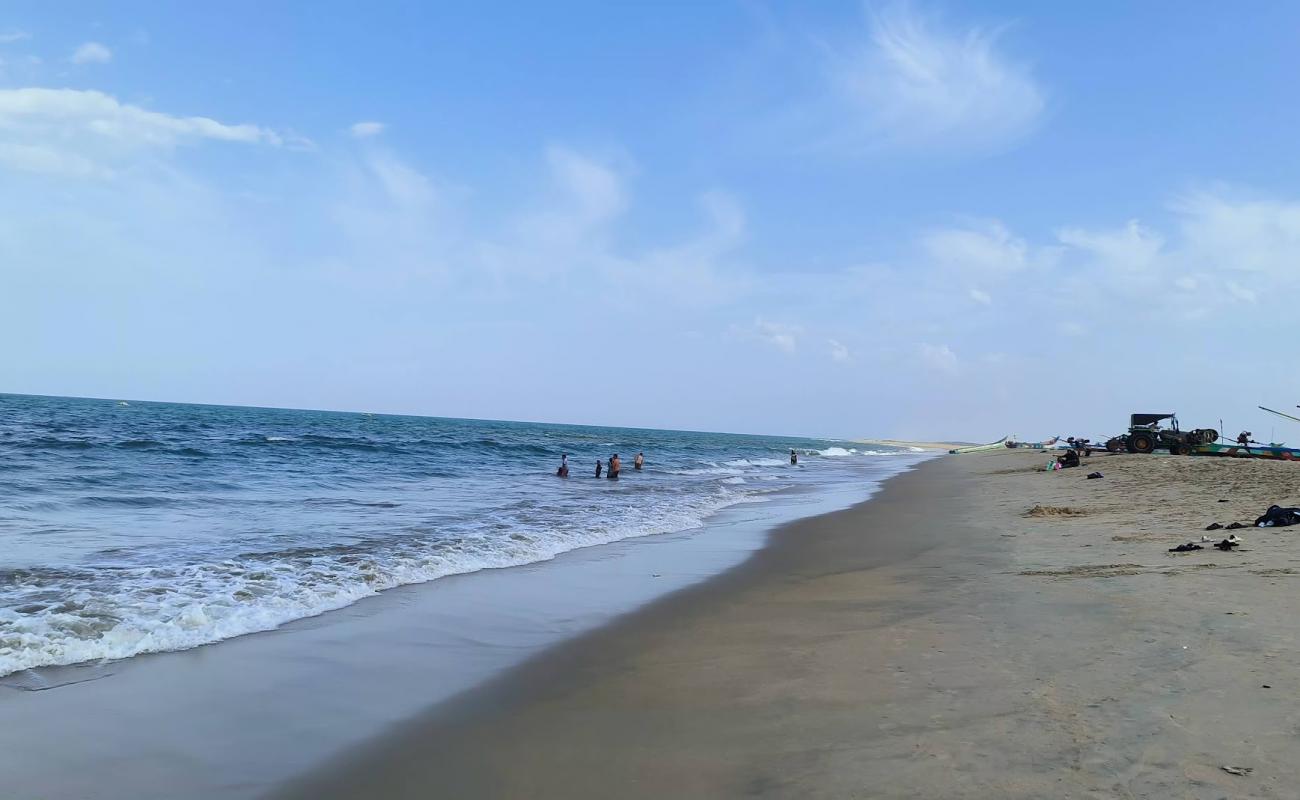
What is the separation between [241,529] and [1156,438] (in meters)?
39.7

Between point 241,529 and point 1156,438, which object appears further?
point 1156,438

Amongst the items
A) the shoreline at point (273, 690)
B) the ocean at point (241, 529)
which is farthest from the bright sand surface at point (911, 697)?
the ocean at point (241, 529)

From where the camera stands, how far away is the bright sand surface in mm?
3680

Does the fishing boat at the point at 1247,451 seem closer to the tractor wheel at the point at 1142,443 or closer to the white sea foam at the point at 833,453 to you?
the tractor wheel at the point at 1142,443

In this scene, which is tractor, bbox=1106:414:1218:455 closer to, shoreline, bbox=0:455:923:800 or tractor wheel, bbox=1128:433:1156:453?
tractor wheel, bbox=1128:433:1156:453

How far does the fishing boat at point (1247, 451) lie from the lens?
3275 centimetres

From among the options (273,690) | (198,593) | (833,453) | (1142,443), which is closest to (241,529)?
(198,593)

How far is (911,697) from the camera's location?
476 cm

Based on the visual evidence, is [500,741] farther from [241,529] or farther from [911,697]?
[241,529]

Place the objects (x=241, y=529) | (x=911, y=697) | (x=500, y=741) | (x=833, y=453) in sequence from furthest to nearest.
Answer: (x=833, y=453) < (x=241, y=529) < (x=911, y=697) < (x=500, y=741)

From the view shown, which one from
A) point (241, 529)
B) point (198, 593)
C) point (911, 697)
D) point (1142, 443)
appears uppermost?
point (1142, 443)

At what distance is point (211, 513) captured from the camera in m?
14.7

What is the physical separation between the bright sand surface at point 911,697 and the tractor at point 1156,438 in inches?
1237

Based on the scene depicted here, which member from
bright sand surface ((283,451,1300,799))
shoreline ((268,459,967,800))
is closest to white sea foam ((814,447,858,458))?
bright sand surface ((283,451,1300,799))
